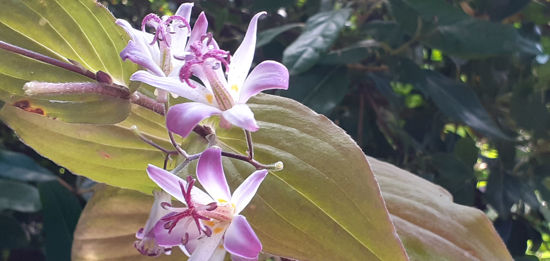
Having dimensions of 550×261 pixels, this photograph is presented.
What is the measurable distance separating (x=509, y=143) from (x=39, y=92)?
0.57 meters

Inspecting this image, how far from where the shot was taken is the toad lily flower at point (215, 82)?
26 centimetres

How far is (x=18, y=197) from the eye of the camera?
65cm

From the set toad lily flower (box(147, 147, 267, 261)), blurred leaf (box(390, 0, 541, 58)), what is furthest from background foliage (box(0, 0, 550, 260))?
toad lily flower (box(147, 147, 267, 261))

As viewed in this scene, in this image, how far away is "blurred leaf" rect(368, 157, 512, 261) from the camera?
0.37 metres

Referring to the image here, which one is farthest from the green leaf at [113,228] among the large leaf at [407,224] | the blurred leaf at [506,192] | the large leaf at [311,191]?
the blurred leaf at [506,192]

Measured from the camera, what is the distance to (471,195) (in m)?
0.62

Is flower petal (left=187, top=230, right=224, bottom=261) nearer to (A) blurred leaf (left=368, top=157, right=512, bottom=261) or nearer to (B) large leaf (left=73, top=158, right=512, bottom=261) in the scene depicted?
(B) large leaf (left=73, top=158, right=512, bottom=261)

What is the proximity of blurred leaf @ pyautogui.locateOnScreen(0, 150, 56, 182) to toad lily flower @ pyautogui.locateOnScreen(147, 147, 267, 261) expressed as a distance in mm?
427

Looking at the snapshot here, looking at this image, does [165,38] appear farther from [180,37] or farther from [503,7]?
[503,7]

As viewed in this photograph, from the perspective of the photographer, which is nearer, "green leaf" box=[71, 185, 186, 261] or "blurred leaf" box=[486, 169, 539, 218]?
"green leaf" box=[71, 185, 186, 261]

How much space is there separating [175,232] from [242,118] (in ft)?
0.26

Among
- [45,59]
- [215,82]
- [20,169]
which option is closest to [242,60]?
[215,82]

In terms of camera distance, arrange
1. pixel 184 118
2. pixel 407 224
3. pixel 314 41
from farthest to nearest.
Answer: pixel 314 41
pixel 407 224
pixel 184 118

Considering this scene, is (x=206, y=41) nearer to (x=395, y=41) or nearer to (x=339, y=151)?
(x=339, y=151)
